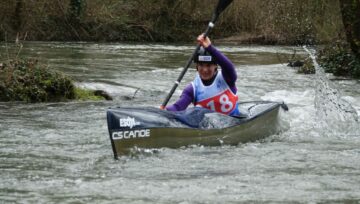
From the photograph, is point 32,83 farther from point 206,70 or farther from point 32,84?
point 206,70

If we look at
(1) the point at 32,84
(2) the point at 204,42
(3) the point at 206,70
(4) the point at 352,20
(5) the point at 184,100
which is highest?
(2) the point at 204,42

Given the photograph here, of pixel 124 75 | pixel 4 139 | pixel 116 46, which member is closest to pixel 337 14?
pixel 124 75

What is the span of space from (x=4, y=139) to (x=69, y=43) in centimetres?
1681

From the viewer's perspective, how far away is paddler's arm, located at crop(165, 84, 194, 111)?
8.08 m

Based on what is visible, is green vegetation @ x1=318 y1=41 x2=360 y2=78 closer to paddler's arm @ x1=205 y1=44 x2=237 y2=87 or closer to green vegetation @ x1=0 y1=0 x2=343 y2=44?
green vegetation @ x1=0 y1=0 x2=343 y2=44

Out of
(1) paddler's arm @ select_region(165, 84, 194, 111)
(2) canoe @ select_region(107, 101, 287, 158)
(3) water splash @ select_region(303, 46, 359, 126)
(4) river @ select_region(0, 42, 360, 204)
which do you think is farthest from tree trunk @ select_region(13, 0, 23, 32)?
(2) canoe @ select_region(107, 101, 287, 158)

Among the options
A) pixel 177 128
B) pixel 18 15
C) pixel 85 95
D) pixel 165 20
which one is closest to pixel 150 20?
pixel 165 20

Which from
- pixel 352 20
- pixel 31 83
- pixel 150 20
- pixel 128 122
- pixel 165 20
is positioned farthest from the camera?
pixel 165 20

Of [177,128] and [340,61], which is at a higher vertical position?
[177,128]

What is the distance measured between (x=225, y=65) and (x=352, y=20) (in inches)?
314

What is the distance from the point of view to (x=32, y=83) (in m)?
11.4

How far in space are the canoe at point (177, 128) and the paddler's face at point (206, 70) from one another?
24.7 inches

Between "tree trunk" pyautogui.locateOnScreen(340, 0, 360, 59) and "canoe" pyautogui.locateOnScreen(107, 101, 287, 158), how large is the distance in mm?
7398

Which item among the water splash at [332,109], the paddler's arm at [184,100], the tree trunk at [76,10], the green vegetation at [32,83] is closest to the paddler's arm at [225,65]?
the paddler's arm at [184,100]
